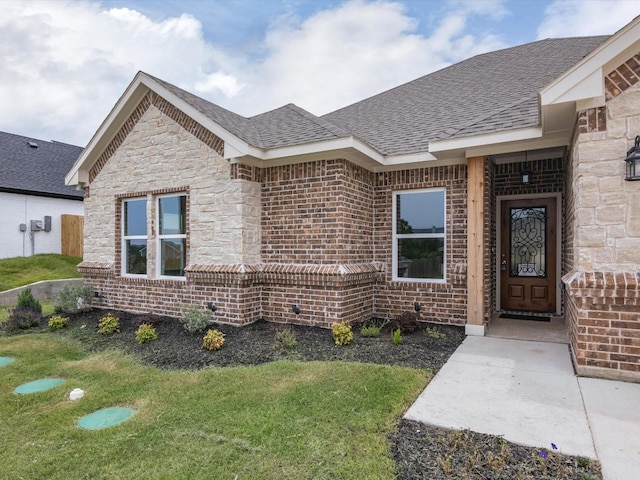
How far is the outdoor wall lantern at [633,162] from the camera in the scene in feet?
13.4

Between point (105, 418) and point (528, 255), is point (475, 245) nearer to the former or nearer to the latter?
point (528, 255)

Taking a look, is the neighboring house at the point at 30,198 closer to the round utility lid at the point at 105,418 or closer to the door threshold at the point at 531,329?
the round utility lid at the point at 105,418

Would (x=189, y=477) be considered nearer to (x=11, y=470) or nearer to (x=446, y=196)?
(x=11, y=470)

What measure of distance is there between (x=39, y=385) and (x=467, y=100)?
933cm

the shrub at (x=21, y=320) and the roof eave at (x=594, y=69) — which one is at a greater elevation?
the roof eave at (x=594, y=69)

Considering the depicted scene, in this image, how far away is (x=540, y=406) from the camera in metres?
3.57

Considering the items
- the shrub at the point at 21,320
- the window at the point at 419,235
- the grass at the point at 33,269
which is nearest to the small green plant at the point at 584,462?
the window at the point at 419,235

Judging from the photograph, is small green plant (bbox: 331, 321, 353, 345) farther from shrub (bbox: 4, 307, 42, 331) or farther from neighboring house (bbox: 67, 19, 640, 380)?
shrub (bbox: 4, 307, 42, 331)

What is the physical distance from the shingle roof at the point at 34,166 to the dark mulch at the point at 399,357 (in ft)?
33.6

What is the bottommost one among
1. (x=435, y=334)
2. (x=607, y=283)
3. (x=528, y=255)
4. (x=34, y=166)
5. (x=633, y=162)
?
(x=435, y=334)

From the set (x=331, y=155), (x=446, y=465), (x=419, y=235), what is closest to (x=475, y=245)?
(x=419, y=235)

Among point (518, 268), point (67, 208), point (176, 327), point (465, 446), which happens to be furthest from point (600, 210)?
point (67, 208)

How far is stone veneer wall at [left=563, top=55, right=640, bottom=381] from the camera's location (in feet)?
13.8

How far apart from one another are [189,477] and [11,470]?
1.37m
